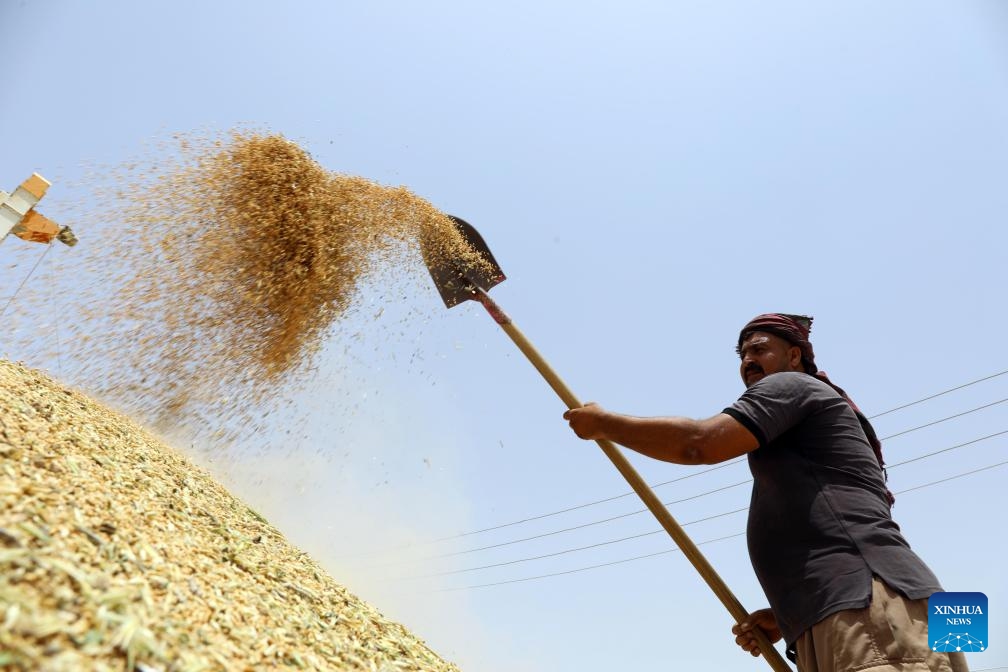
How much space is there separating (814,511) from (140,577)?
1.95 m

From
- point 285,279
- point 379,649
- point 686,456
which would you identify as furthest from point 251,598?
point 285,279

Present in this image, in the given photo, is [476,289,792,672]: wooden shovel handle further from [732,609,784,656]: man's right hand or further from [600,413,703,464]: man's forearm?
[600,413,703,464]: man's forearm

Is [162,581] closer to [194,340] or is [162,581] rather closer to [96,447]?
[96,447]

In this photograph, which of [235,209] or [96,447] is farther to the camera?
[235,209]

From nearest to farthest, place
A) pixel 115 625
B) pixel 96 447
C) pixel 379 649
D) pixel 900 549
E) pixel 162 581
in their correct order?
pixel 115 625, pixel 162 581, pixel 900 549, pixel 379 649, pixel 96 447

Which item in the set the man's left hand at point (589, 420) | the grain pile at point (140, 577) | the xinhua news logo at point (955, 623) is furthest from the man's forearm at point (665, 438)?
the grain pile at point (140, 577)

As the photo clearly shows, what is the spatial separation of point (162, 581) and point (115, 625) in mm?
343

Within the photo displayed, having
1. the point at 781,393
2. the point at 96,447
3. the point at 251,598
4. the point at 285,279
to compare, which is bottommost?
the point at 251,598

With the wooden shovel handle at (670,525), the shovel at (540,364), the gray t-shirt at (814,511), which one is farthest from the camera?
the shovel at (540,364)

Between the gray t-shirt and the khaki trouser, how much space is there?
3cm

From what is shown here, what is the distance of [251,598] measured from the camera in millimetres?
1934

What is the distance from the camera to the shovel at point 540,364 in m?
2.44

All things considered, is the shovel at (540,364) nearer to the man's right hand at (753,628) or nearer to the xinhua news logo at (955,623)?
the man's right hand at (753,628)

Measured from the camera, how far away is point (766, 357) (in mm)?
2453
